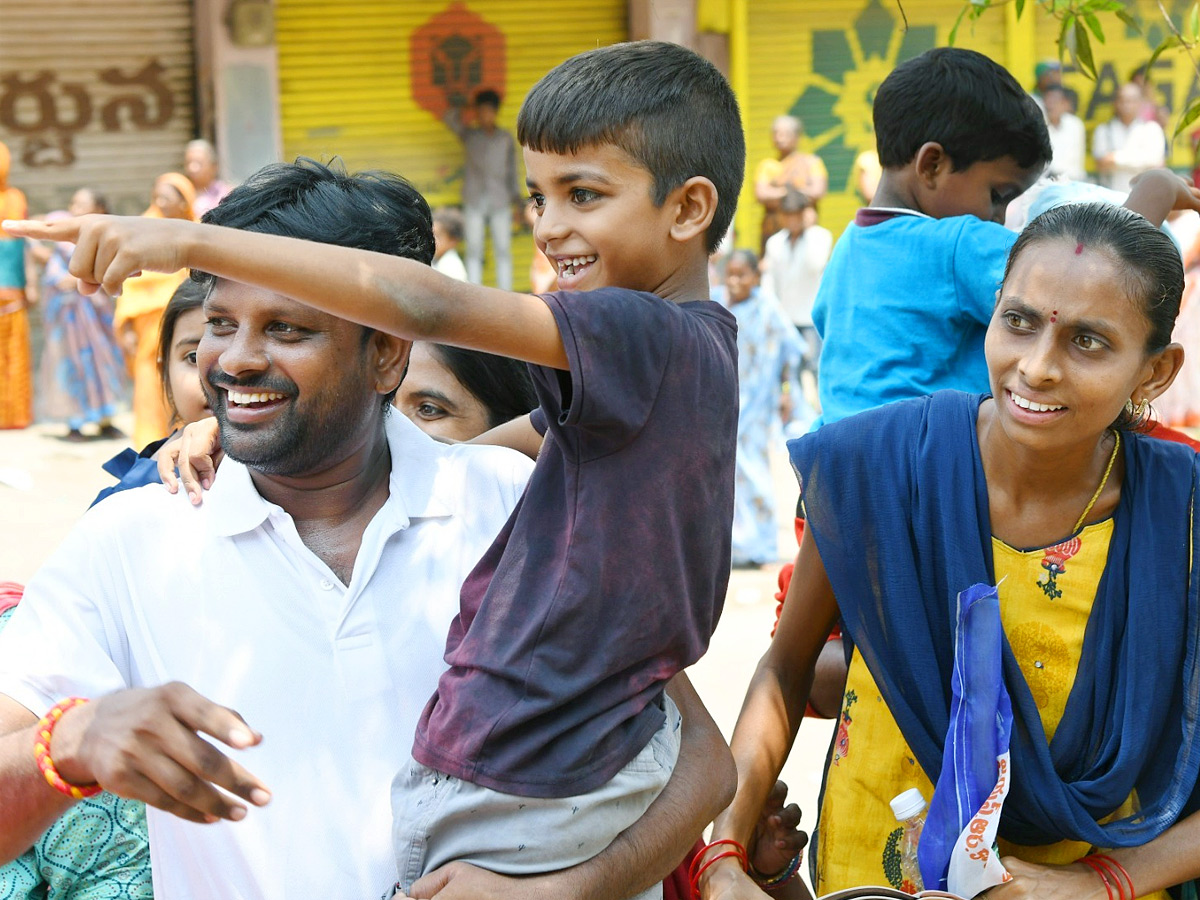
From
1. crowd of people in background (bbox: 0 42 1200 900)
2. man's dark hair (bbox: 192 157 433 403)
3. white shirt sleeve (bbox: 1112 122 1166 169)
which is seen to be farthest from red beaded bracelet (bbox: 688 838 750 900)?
white shirt sleeve (bbox: 1112 122 1166 169)

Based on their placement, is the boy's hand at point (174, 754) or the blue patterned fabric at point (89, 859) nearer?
the boy's hand at point (174, 754)

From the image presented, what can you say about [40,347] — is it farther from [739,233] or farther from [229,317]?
[229,317]

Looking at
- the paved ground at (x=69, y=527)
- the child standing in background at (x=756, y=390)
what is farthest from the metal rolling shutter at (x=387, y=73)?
the child standing in background at (x=756, y=390)

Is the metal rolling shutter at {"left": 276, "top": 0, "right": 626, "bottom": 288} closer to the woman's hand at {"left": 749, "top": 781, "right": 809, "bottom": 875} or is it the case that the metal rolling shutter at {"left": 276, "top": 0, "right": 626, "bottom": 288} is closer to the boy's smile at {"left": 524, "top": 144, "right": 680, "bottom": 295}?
the woman's hand at {"left": 749, "top": 781, "right": 809, "bottom": 875}

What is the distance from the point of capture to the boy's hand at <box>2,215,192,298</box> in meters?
1.35

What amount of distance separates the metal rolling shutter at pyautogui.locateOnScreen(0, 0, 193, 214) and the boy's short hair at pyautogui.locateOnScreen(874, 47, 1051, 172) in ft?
35.6

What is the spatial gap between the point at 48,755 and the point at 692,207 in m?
1.08

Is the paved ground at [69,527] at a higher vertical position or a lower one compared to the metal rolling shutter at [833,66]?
lower

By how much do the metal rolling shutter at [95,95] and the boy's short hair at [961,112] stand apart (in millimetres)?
10861

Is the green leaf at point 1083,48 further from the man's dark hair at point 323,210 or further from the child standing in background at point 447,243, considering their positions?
the child standing in background at point 447,243

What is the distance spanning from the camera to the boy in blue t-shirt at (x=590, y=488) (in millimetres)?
1607

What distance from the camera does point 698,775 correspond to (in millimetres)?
1987

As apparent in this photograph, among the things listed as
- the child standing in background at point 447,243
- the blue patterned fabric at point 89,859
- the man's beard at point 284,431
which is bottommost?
the child standing in background at point 447,243

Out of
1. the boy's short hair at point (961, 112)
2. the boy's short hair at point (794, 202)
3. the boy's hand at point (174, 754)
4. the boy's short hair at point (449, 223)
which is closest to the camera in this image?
the boy's hand at point (174, 754)
